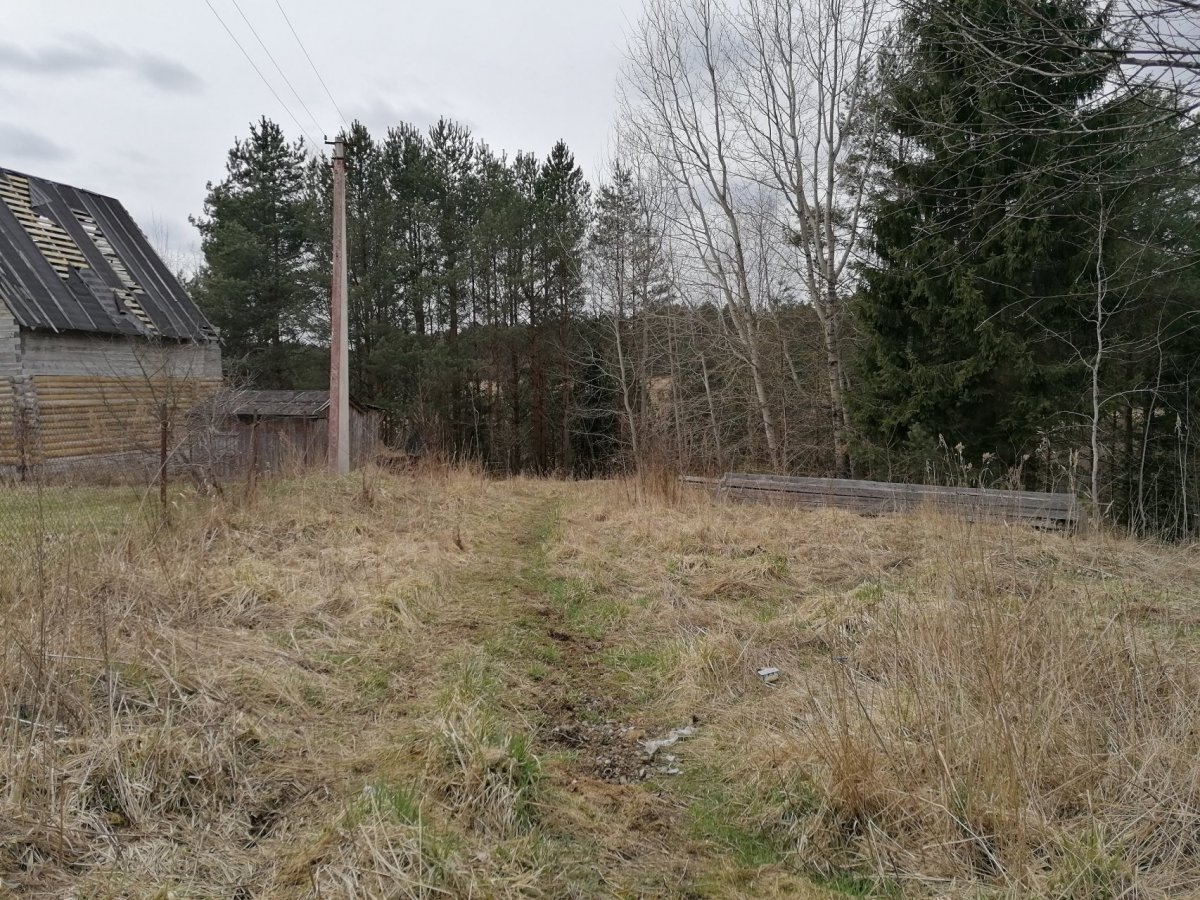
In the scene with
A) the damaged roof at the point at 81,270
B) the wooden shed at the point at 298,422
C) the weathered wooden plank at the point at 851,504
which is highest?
the damaged roof at the point at 81,270

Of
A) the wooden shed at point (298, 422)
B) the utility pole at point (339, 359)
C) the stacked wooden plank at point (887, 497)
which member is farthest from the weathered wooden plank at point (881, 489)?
the wooden shed at point (298, 422)

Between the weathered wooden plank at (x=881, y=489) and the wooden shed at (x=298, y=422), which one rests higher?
the wooden shed at (x=298, y=422)

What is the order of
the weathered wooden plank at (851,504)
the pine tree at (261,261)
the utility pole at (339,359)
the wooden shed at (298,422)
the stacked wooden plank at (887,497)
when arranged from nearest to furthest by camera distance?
the stacked wooden plank at (887,497), the weathered wooden plank at (851,504), the utility pole at (339,359), the wooden shed at (298,422), the pine tree at (261,261)

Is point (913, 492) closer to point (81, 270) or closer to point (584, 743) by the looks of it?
point (584, 743)

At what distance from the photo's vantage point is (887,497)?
9852mm

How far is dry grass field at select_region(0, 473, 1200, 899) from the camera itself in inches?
89.7

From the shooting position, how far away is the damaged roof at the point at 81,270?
605 inches

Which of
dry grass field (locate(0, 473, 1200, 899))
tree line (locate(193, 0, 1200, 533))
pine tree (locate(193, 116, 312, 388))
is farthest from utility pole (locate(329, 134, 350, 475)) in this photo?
pine tree (locate(193, 116, 312, 388))

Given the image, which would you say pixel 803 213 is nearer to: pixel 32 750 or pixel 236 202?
pixel 32 750

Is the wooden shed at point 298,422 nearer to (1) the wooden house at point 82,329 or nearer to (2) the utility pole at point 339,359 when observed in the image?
(1) the wooden house at point 82,329

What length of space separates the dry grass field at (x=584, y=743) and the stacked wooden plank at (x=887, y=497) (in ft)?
9.47

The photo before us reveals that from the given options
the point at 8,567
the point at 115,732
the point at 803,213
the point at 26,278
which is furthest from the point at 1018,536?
the point at 26,278

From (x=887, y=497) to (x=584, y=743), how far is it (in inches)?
299

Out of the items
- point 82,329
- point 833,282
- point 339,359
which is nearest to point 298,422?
point 82,329
